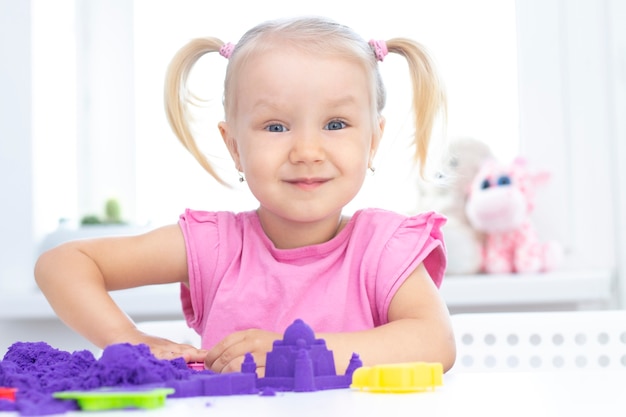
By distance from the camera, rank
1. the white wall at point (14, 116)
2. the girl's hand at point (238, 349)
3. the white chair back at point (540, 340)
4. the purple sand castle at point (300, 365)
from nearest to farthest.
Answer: the purple sand castle at point (300, 365), the girl's hand at point (238, 349), the white chair back at point (540, 340), the white wall at point (14, 116)

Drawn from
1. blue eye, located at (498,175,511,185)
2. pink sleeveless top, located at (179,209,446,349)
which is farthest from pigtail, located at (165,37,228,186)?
blue eye, located at (498,175,511,185)

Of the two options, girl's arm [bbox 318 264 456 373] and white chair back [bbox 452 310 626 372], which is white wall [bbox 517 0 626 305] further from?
girl's arm [bbox 318 264 456 373]

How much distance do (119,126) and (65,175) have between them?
18 cm

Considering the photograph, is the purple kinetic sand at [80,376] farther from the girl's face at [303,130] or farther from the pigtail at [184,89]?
the pigtail at [184,89]

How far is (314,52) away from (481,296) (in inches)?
35.2

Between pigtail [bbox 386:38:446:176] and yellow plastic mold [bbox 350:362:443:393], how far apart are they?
53 centimetres

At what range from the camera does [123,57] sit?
84.7 inches

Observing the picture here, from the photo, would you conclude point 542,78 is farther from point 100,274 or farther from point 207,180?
point 100,274

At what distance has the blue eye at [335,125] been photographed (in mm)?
946

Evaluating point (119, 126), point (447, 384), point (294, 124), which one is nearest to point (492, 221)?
point (119, 126)

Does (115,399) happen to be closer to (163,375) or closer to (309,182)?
(163,375)

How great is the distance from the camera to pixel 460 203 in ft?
6.46

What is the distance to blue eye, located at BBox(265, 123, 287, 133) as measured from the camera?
0.94 m

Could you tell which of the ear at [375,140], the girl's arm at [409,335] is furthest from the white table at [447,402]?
the ear at [375,140]
